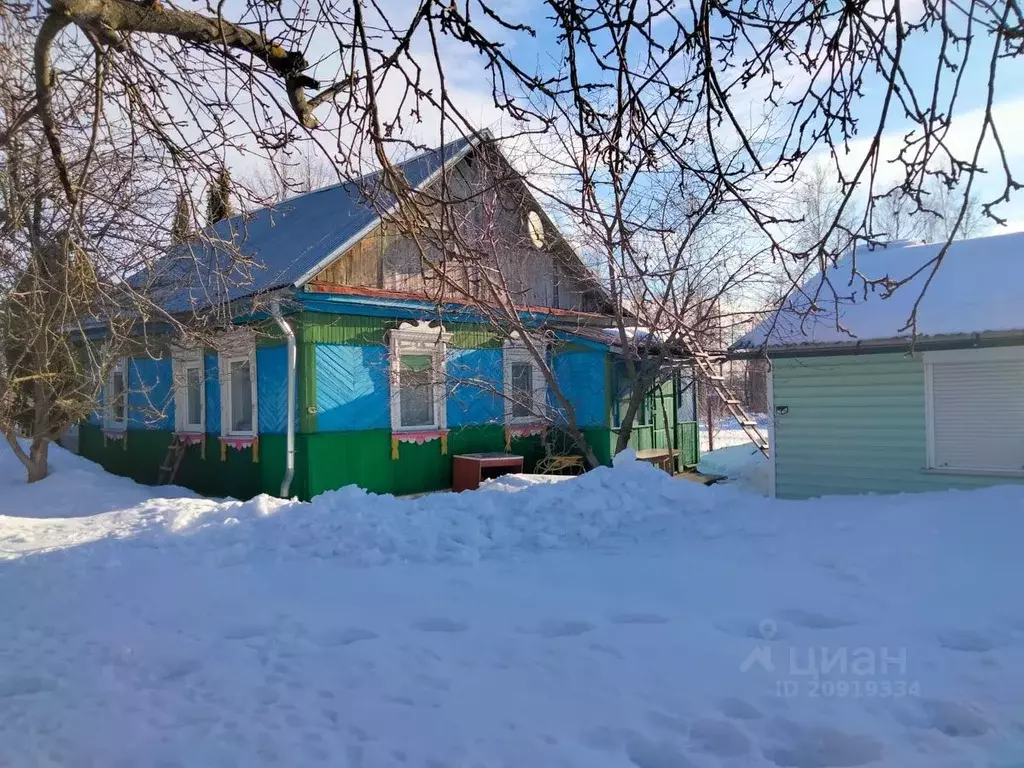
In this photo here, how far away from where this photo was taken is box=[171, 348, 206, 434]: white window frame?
12.6 metres

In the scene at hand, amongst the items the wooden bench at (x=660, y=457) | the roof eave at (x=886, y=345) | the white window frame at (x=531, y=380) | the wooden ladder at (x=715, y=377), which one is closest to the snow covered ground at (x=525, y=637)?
the roof eave at (x=886, y=345)

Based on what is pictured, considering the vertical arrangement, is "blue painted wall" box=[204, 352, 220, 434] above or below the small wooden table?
above

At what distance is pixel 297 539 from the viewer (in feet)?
23.7

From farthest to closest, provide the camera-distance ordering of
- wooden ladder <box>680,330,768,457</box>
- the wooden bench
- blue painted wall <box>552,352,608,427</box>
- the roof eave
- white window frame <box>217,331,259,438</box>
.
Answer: the wooden bench < blue painted wall <box>552,352,608,427</box> < wooden ladder <box>680,330,768,457</box> < white window frame <box>217,331,259,438</box> < the roof eave

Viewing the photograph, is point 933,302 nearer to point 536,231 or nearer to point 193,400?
point 536,231

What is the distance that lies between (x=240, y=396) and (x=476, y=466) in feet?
13.2

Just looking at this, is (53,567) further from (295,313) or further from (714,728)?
(714,728)

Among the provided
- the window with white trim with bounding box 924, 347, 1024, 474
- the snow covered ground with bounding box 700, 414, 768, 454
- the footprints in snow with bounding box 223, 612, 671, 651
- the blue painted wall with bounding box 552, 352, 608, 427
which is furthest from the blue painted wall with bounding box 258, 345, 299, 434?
the snow covered ground with bounding box 700, 414, 768, 454

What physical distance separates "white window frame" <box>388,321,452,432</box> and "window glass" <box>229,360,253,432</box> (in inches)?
96.0

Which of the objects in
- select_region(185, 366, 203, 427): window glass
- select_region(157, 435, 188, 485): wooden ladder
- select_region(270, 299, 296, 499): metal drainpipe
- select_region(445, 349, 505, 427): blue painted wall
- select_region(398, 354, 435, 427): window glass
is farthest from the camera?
select_region(157, 435, 188, 485): wooden ladder

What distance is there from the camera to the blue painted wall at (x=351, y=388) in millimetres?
10633

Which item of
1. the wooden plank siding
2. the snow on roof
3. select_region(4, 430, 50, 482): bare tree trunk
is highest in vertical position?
the wooden plank siding

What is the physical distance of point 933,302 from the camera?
9.56 meters

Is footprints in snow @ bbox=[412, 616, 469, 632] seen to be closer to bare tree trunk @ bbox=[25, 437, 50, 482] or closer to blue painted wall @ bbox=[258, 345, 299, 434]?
blue painted wall @ bbox=[258, 345, 299, 434]
